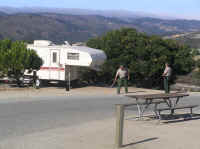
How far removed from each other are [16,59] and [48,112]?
8.53 m

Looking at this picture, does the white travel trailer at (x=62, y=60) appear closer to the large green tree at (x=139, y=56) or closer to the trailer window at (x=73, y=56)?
the trailer window at (x=73, y=56)

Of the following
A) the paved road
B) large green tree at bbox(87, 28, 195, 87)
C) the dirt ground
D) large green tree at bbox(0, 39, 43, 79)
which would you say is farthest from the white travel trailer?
the dirt ground

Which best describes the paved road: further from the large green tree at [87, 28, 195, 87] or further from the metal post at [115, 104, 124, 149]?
the large green tree at [87, 28, 195, 87]

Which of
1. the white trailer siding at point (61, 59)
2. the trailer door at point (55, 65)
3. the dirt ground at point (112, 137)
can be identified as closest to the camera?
the dirt ground at point (112, 137)

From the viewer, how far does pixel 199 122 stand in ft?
41.1

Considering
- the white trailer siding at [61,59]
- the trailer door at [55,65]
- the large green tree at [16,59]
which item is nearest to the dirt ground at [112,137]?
the large green tree at [16,59]

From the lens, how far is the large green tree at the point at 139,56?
2612cm

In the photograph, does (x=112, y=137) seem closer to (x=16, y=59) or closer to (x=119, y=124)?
(x=119, y=124)

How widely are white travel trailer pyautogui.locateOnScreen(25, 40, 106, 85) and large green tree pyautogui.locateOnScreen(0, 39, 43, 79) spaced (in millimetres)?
963

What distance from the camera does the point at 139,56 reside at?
26656 mm

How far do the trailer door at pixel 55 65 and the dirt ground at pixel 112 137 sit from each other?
11.2 m

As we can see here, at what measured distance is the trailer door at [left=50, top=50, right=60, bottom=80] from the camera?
22.8 m

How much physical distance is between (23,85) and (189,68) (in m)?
11.8

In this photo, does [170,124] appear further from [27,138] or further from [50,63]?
[50,63]
